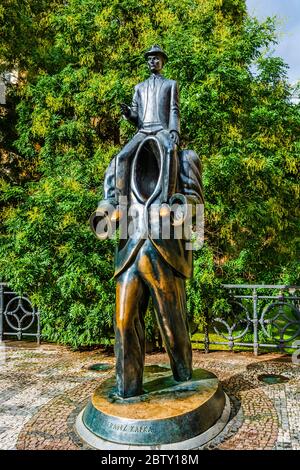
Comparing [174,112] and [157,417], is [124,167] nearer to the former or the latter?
[174,112]

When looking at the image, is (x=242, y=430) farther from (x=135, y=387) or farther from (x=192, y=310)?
(x=192, y=310)

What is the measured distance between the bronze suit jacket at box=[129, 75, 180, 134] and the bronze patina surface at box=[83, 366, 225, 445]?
2.67 metres

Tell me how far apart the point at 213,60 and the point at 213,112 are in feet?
3.22

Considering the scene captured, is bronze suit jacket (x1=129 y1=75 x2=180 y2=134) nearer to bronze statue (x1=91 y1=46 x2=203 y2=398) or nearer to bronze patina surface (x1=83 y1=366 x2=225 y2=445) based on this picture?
bronze statue (x1=91 y1=46 x2=203 y2=398)

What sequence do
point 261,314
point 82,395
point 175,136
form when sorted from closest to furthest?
point 175,136 → point 82,395 → point 261,314

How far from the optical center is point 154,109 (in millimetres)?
4492

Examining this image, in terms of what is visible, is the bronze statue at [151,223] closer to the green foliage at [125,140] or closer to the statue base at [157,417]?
the statue base at [157,417]

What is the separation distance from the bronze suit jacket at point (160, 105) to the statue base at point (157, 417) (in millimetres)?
2682

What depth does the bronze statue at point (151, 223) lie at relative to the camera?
4180 millimetres

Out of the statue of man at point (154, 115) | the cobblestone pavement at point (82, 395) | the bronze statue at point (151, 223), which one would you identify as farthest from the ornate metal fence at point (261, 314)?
the statue of man at point (154, 115)

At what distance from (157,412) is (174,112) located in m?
2.96

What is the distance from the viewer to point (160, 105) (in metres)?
4.49

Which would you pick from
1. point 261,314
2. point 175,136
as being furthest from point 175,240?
point 261,314
